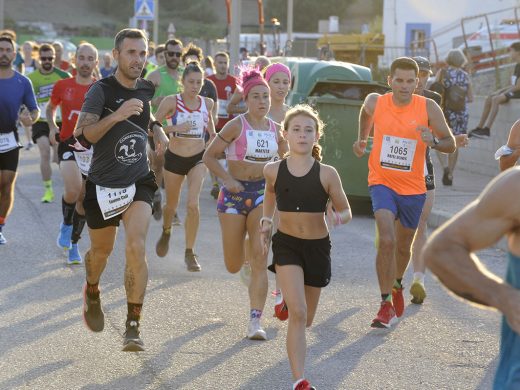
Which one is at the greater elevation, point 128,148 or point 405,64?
point 405,64

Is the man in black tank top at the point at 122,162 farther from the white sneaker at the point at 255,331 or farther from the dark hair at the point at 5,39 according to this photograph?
the dark hair at the point at 5,39

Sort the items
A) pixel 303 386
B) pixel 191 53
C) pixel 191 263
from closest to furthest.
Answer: pixel 303 386 < pixel 191 263 < pixel 191 53

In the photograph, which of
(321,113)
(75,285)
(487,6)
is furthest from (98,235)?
(487,6)

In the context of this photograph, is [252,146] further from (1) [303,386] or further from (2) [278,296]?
(1) [303,386]

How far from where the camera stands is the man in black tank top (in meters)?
7.03

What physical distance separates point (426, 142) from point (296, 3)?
87.0m

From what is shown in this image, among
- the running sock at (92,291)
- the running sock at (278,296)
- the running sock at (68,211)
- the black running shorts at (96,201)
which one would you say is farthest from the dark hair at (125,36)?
the running sock at (68,211)

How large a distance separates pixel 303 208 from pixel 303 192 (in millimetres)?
94

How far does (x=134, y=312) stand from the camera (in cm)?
696

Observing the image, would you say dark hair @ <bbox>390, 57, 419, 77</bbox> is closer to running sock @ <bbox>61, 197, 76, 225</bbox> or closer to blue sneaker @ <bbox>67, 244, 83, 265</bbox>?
blue sneaker @ <bbox>67, 244, 83, 265</bbox>

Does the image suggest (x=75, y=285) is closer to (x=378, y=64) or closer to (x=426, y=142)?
(x=426, y=142)

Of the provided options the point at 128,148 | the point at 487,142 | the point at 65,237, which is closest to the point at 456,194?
the point at 487,142

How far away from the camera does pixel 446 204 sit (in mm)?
14891

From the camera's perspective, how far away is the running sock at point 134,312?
693 centimetres
